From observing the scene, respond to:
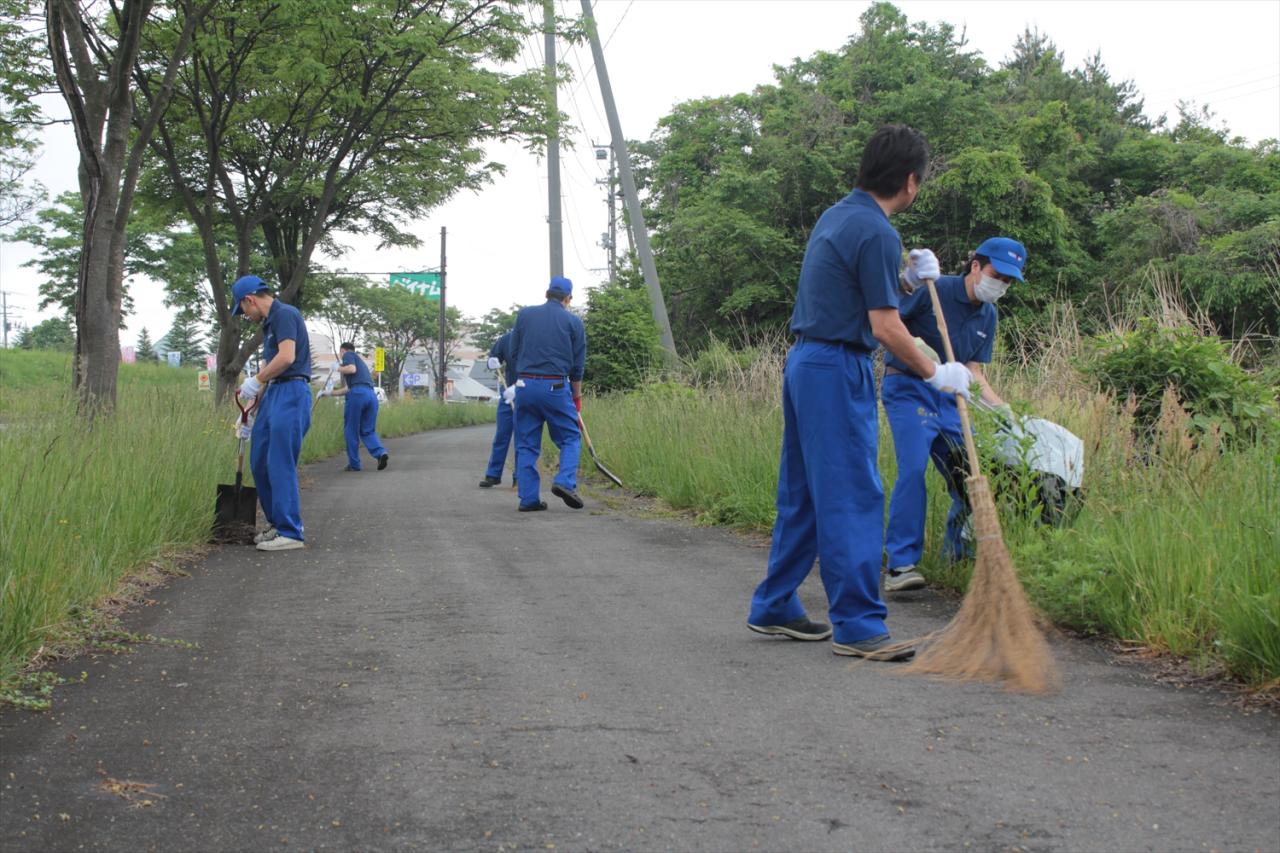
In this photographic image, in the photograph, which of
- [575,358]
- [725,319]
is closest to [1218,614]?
[575,358]

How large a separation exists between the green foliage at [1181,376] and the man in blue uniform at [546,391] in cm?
439

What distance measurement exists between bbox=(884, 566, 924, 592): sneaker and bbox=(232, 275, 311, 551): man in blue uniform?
4032 millimetres

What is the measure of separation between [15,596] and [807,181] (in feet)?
96.7

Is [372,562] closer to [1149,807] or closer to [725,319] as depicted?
[1149,807]

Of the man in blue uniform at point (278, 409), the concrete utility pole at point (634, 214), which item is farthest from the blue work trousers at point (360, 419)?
the man in blue uniform at point (278, 409)

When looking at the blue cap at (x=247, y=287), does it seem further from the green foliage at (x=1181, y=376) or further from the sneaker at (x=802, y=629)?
the green foliage at (x=1181, y=376)

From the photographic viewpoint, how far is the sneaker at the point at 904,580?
604cm

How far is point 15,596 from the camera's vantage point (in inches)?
179

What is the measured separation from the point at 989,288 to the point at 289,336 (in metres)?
4.57

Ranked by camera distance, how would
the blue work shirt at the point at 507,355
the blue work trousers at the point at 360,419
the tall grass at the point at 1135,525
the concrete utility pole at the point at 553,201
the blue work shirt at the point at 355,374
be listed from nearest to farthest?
the tall grass at the point at 1135,525 < the blue work shirt at the point at 507,355 < the blue work trousers at the point at 360,419 < the blue work shirt at the point at 355,374 < the concrete utility pole at the point at 553,201

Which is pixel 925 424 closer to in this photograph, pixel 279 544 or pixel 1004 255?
pixel 1004 255

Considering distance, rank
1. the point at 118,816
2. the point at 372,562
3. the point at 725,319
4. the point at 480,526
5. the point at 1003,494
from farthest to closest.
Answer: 1. the point at 725,319
2. the point at 480,526
3. the point at 372,562
4. the point at 1003,494
5. the point at 118,816

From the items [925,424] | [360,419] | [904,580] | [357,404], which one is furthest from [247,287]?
[360,419]

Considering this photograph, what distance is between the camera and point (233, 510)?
829 cm
